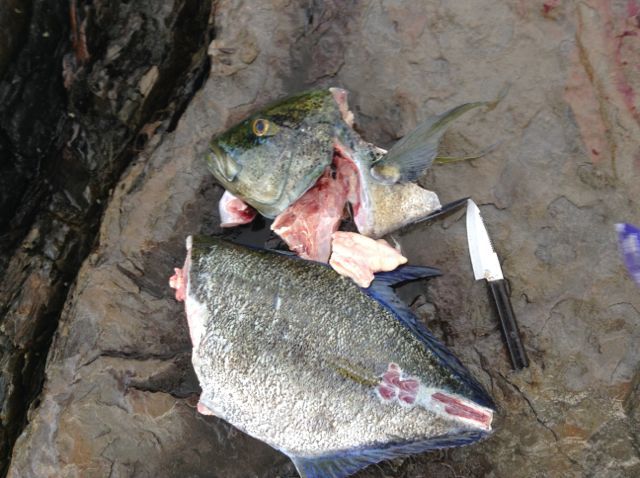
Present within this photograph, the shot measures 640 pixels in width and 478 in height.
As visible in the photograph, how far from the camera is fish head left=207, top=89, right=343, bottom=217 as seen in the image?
11.3ft

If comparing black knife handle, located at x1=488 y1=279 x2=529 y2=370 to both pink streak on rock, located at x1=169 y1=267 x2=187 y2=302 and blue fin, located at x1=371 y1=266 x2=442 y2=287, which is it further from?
pink streak on rock, located at x1=169 y1=267 x2=187 y2=302

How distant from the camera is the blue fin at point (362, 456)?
3.20m

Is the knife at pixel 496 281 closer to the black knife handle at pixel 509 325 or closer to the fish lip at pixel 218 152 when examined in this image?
the black knife handle at pixel 509 325

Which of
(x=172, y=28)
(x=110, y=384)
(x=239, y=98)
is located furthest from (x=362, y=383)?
(x=172, y=28)

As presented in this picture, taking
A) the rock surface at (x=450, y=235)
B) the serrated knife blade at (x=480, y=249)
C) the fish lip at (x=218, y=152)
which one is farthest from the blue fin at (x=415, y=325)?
the fish lip at (x=218, y=152)

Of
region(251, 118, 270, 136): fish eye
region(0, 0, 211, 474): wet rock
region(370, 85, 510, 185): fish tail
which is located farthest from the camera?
region(0, 0, 211, 474): wet rock

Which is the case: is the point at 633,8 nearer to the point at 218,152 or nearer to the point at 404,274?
the point at 404,274

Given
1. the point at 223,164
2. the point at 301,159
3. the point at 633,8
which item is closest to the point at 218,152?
the point at 223,164

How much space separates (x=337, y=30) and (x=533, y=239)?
1.74 m

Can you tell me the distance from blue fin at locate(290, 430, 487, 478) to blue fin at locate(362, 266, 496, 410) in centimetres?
21

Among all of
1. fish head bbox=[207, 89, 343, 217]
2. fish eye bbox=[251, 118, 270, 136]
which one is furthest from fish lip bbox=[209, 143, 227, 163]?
fish eye bbox=[251, 118, 270, 136]

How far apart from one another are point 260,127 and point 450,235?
1280 mm

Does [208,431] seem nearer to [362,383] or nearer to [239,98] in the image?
[362,383]

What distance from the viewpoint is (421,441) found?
3219 millimetres
